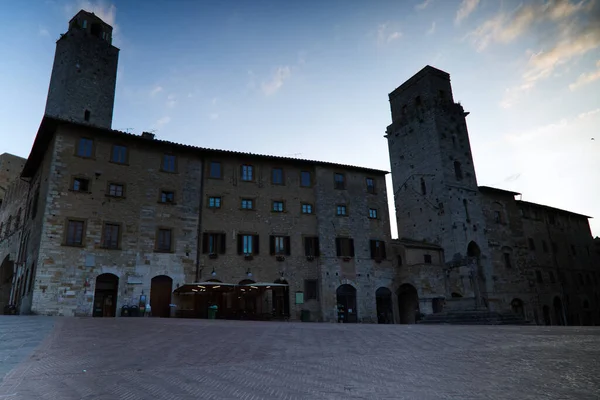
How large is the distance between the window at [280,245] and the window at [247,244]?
1175 mm

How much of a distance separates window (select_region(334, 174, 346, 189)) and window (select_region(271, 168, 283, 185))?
4.57 m

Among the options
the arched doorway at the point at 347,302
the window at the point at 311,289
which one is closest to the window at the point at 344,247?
the arched doorway at the point at 347,302

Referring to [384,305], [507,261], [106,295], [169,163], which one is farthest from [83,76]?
[507,261]

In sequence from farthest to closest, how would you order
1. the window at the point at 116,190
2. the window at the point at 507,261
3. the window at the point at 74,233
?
1. the window at the point at 507,261
2. the window at the point at 116,190
3. the window at the point at 74,233

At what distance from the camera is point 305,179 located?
32875mm

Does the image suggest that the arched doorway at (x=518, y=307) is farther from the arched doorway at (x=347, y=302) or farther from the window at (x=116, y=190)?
the window at (x=116, y=190)

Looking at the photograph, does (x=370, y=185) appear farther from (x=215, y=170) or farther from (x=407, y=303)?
(x=215, y=170)

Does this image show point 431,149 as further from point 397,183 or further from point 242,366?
point 242,366

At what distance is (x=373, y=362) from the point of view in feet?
28.9

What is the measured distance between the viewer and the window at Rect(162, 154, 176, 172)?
28531mm

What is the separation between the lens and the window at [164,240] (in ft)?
88.0

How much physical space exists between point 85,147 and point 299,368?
23184 millimetres

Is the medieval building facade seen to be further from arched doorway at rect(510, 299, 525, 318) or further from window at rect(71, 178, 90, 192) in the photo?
arched doorway at rect(510, 299, 525, 318)

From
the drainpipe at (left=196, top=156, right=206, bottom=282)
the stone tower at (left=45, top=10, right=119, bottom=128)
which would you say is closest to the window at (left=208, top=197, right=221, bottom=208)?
the drainpipe at (left=196, top=156, right=206, bottom=282)
